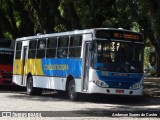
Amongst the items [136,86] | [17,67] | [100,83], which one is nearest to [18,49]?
[17,67]

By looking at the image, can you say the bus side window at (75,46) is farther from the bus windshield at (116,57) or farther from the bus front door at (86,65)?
the bus windshield at (116,57)

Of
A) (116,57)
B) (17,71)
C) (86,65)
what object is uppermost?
(116,57)

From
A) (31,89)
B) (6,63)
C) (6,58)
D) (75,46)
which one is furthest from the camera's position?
(6,58)

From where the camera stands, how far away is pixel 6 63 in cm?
2995

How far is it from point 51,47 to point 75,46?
2749 millimetres

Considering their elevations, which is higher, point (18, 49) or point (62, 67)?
point (18, 49)

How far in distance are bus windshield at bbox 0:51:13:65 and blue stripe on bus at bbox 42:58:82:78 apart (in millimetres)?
6743

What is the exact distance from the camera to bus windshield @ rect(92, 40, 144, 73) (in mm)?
18953

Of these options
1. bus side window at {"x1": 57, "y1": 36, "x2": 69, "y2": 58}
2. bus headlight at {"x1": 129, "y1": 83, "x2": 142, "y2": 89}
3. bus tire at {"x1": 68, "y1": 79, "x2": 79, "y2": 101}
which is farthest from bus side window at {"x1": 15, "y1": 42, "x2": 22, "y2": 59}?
bus headlight at {"x1": 129, "y1": 83, "x2": 142, "y2": 89}

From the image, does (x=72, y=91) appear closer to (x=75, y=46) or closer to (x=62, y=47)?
(x=75, y=46)

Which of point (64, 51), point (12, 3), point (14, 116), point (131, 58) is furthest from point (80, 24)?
point (14, 116)

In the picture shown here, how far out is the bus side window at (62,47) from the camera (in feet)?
70.2

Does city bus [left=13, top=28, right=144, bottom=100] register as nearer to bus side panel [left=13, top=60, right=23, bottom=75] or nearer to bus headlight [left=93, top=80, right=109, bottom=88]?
bus headlight [left=93, top=80, right=109, bottom=88]

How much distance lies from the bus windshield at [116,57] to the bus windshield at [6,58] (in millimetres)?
12073
